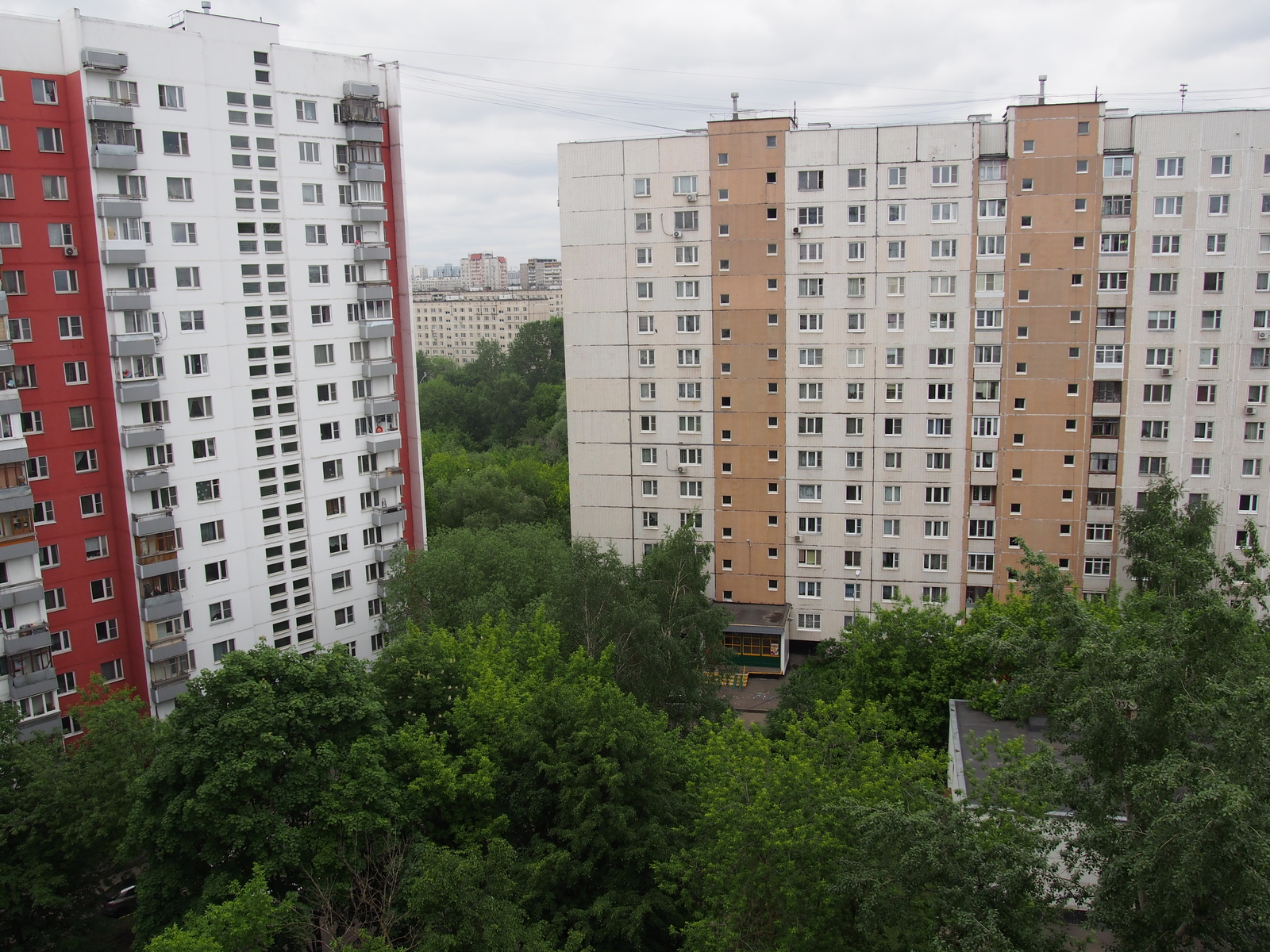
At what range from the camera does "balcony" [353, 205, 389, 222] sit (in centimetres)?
4481

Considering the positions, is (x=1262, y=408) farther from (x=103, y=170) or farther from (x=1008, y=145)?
(x=103, y=170)

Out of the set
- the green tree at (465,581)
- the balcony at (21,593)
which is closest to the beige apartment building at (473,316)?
the green tree at (465,581)

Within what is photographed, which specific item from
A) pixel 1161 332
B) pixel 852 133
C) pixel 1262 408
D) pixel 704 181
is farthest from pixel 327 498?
pixel 1262 408

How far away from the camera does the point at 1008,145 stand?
4547 cm

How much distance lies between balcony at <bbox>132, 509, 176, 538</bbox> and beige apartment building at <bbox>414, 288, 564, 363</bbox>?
15063 centimetres

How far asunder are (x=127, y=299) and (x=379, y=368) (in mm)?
12045

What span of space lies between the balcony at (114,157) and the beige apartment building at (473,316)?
150m

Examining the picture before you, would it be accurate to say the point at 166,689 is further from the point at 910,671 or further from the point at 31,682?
the point at 910,671

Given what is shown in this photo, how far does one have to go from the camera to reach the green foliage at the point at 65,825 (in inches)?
1020

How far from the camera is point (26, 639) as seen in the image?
33906 millimetres

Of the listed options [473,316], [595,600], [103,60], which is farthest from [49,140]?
[473,316]

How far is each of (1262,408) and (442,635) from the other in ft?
129

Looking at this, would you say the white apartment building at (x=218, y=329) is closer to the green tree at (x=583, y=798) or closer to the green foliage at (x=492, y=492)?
the green foliage at (x=492, y=492)

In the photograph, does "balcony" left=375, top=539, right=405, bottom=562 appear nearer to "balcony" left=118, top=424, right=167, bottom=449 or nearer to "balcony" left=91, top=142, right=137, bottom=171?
"balcony" left=118, top=424, right=167, bottom=449
